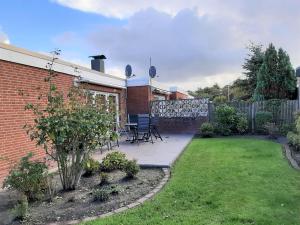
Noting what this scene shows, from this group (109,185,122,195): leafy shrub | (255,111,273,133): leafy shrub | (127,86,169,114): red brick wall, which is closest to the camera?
(109,185,122,195): leafy shrub

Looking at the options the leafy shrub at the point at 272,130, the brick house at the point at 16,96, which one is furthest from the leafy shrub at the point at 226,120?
the brick house at the point at 16,96

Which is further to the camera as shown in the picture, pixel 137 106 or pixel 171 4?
pixel 137 106

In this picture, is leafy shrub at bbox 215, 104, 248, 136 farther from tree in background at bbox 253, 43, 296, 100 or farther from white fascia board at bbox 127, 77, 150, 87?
white fascia board at bbox 127, 77, 150, 87

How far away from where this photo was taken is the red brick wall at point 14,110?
7168 mm

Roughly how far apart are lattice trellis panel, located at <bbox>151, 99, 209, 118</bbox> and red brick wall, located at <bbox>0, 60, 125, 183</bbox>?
9.52 meters

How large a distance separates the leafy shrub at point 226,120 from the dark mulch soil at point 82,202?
322 inches

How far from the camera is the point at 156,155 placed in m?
9.21

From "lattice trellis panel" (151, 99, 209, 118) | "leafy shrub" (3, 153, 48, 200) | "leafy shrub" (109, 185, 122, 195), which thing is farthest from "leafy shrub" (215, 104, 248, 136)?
"leafy shrub" (3, 153, 48, 200)

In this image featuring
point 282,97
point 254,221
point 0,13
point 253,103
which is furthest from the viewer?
point 282,97

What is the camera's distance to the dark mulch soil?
186 inches

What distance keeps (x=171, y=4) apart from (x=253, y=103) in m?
6.61

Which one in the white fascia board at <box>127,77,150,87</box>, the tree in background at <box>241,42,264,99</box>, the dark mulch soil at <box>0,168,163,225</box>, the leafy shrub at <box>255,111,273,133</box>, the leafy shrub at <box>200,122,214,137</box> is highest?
the tree in background at <box>241,42,264,99</box>

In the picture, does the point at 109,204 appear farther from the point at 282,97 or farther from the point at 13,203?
the point at 282,97

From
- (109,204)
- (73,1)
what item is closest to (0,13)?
(73,1)
